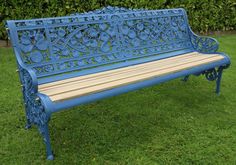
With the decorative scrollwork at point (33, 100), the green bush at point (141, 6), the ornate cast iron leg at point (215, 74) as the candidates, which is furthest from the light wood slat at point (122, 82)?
the green bush at point (141, 6)

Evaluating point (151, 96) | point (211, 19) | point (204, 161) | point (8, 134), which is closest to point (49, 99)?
point (8, 134)

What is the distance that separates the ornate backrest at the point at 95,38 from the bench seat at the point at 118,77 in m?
0.20

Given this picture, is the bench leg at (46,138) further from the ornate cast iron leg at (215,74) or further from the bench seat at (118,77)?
the ornate cast iron leg at (215,74)

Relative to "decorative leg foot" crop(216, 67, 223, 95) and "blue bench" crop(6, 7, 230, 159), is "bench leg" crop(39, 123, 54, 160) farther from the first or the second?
"decorative leg foot" crop(216, 67, 223, 95)

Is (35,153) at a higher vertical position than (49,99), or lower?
lower

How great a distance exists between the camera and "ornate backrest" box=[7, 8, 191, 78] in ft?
10.8

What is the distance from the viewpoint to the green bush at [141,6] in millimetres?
6500

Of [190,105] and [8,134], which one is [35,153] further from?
[190,105]

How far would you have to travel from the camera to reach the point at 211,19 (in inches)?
343

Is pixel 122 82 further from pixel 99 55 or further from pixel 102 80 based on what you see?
pixel 99 55

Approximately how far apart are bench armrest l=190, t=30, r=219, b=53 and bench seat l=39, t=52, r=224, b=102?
0.19 m

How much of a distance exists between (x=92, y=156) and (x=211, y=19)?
6666mm

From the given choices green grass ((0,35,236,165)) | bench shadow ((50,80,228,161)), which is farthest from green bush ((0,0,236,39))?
bench shadow ((50,80,228,161))

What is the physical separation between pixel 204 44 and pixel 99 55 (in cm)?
174
